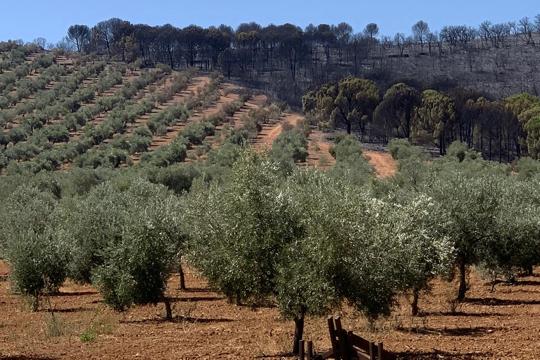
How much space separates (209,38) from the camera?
162500 mm

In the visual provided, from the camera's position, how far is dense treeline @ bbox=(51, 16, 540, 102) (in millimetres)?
156500

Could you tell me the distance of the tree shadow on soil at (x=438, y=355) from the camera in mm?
19328

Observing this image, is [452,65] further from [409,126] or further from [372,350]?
[372,350]

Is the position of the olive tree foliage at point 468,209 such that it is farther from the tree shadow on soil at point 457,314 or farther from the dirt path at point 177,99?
the dirt path at point 177,99

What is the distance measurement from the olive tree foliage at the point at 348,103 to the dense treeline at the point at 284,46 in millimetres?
32991

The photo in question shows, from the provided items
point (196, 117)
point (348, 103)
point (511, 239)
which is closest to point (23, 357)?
A: point (511, 239)

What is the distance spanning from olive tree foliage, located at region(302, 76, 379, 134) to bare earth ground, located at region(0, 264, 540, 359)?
73296mm

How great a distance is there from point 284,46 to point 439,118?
68.3m

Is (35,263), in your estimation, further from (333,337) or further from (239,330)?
(333,337)

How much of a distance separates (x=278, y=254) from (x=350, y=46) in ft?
506

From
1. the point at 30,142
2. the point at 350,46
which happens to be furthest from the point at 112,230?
the point at 350,46

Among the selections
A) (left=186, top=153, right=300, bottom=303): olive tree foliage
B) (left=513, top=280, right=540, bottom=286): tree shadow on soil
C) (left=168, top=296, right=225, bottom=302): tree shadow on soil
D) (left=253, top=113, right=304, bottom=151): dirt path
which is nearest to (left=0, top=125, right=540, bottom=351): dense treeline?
(left=186, top=153, right=300, bottom=303): olive tree foliage

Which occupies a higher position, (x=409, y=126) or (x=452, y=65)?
(x=452, y=65)

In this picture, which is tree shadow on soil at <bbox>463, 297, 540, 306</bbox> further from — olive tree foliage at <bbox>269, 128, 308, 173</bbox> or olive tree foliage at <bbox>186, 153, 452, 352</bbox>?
olive tree foliage at <bbox>269, 128, 308, 173</bbox>
